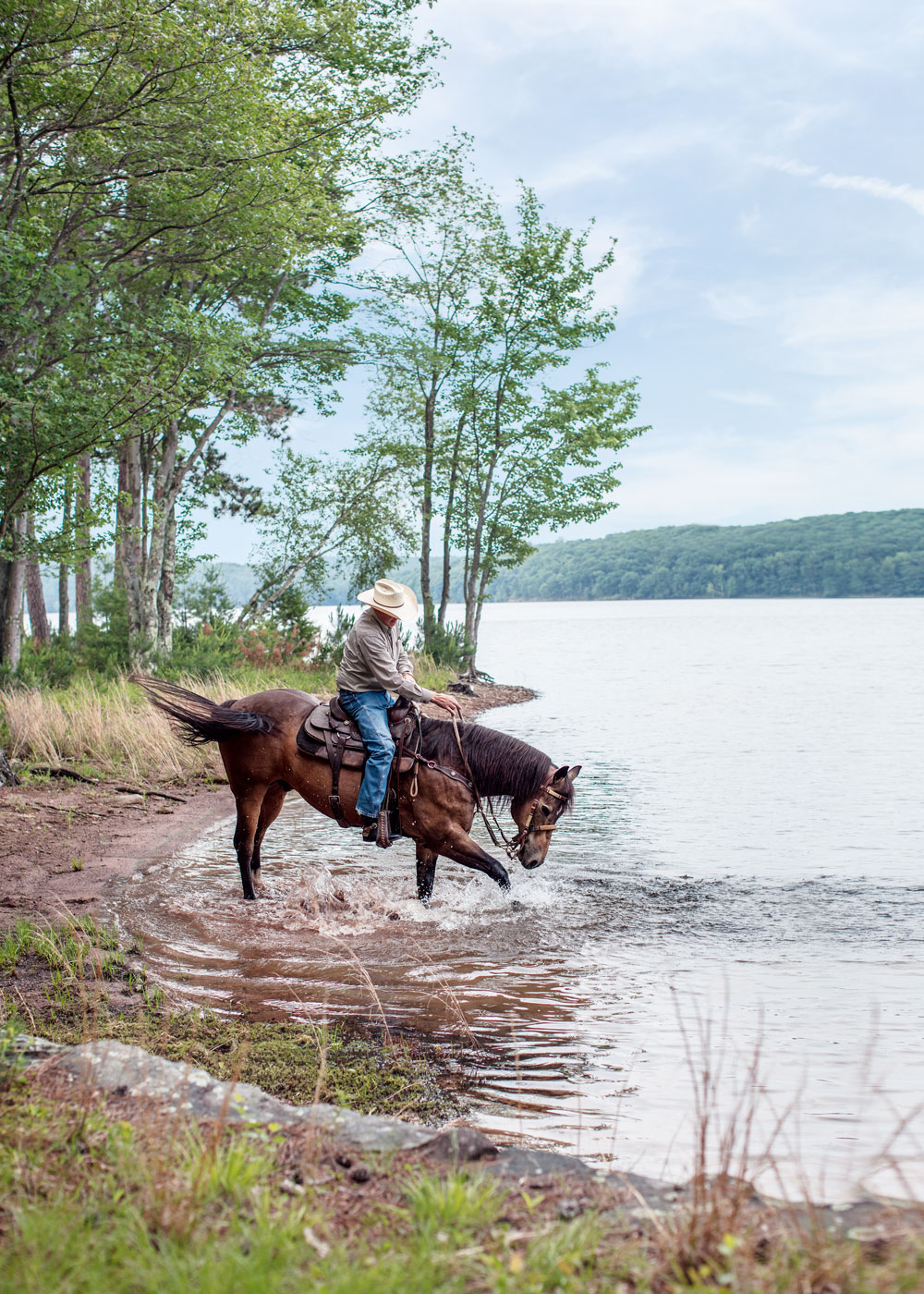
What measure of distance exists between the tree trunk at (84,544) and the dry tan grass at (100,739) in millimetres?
2518

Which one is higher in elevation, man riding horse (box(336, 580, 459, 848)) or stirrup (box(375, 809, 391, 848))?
man riding horse (box(336, 580, 459, 848))

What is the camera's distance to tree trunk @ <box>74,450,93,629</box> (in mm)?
14875

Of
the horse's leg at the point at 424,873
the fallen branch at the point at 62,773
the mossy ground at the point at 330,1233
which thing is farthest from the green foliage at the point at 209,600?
the mossy ground at the point at 330,1233

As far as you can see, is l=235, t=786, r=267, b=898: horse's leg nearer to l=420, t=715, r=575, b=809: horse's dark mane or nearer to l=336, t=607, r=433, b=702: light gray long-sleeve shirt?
l=336, t=607, r=433, b=702: light gray long-sleeve shirt

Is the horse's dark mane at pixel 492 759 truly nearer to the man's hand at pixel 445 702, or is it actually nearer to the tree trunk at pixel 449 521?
the man's hand at pixel 445 702

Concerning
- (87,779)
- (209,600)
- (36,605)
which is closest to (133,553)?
(209,600)

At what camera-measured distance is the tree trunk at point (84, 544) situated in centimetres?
1488

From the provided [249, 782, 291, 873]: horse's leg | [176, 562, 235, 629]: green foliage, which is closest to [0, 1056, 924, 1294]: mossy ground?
[249, 782, 291, 873]: horse's leg

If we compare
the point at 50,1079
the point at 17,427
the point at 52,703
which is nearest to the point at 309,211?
the point at 17,427

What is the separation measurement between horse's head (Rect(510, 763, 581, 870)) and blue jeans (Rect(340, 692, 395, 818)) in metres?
1.12

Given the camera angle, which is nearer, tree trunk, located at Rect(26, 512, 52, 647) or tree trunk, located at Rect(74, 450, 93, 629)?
tree trunk, located at Rect(74, 450, 93, 629)

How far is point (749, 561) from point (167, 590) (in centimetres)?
13535

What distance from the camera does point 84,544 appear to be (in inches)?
604

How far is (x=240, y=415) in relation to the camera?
81.2 ft
